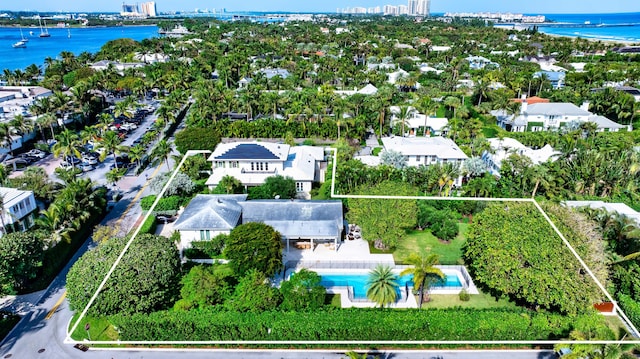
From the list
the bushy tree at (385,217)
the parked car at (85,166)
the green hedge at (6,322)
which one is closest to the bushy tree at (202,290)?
the green hedge at (6,322)

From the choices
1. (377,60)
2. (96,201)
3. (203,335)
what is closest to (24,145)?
(96,201)

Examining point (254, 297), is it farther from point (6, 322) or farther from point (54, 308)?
point (6, 322)

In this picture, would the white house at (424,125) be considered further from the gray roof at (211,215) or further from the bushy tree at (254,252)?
the bushy tree at (254,252)

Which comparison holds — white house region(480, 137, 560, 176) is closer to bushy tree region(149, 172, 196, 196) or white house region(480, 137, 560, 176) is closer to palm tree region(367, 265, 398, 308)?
palm tree region(367, 265, 398, 308)

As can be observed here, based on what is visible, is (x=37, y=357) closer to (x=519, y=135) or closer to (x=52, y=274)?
(x=52, y=274)

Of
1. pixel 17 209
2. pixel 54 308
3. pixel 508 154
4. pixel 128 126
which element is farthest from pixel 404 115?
pixel 54 308

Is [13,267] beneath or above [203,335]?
above
